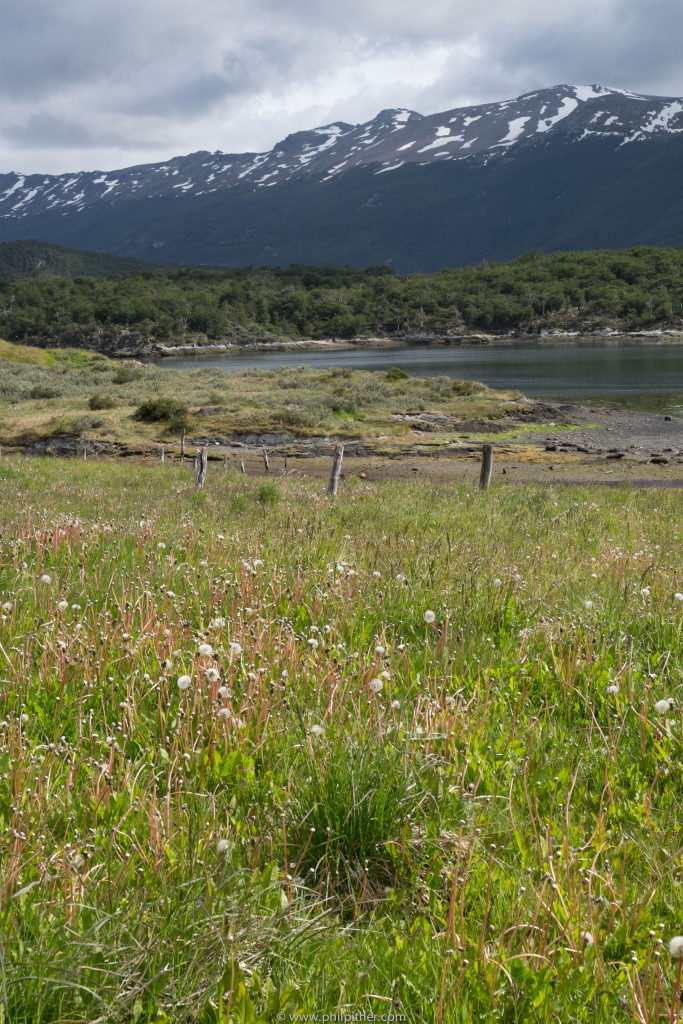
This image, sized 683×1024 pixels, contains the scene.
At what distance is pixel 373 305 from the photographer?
609 ft

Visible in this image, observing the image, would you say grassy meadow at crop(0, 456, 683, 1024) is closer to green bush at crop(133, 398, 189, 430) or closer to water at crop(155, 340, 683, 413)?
green bush at crop(133, 398, 189, 430)

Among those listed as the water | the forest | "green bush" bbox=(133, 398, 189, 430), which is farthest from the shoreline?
"green bush" bbox=(133, 398, 189, 430)

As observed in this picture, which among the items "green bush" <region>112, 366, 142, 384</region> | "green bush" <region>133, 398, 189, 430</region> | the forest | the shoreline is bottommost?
"green bush" <region>133, 398, 189, 430</region>

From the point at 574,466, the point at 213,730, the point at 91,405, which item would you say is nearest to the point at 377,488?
the point at 574,466

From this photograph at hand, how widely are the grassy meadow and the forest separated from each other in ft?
511

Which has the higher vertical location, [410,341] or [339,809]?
[410,341]

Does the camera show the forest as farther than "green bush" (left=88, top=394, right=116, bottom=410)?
Yes

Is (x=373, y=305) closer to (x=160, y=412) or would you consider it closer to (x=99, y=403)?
(x=99, y=403)

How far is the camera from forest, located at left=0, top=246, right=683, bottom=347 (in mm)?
159125

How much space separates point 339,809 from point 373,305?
19058 centimetres

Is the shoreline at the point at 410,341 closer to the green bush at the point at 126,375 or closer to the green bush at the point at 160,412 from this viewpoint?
the green bush at the point at 126,375

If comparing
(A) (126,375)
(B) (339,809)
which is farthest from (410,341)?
(B) (339,809)

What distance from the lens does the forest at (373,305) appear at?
159 metres

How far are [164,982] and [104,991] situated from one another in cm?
17
